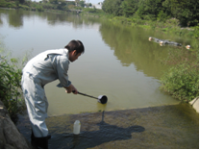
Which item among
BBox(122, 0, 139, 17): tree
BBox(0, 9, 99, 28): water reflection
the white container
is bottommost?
the white container

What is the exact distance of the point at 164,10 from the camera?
38.5 meters

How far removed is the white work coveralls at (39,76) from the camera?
2.32 m

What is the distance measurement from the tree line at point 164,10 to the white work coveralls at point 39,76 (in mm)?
20413

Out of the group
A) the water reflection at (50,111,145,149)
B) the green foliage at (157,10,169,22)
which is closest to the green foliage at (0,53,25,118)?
the water reflection at (50,111,145,149)

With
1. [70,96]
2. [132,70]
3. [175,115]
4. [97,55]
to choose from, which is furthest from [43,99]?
[97,55]

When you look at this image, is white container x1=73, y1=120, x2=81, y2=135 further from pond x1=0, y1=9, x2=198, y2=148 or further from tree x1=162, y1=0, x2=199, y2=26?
tree x1=162, y1=0, x2=199, y2=26

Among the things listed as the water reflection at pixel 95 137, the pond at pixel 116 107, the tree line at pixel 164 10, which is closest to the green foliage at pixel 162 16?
the tree line at pixel 164 10

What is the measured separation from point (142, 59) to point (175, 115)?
557 centimetres

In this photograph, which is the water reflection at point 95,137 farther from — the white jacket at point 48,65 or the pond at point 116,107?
the white jacket at point 48,65

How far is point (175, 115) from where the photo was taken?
4320 millimetres

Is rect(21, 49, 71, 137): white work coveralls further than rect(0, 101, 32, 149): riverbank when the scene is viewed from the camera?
Yes

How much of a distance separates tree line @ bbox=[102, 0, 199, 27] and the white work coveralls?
20.4 meters

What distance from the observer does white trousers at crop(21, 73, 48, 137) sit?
91.4 inches

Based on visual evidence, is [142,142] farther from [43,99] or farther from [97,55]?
[97,55]
